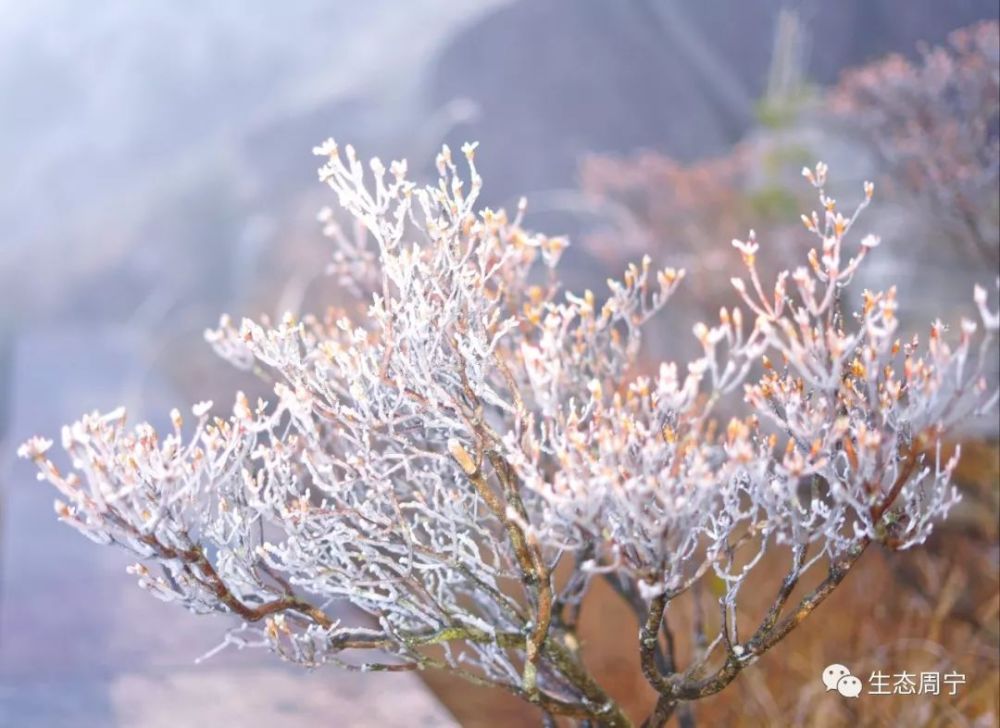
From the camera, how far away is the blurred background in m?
2.58

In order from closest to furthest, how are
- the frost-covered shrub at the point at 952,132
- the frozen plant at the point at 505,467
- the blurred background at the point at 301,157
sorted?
the frozen plant at the point at 505,467 → the frost-covered shrub at the point at 952,132 → the blurred background at the point at 301,157

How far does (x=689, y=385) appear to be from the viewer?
1103 millimetres

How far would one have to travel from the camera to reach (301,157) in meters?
2.89

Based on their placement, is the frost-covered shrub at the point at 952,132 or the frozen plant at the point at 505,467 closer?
the frozen plant at the point at 505,467

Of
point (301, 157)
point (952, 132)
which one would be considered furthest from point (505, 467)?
point (301, 157)

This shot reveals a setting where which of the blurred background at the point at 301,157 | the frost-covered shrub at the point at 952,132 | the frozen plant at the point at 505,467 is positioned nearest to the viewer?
the frozen plant at the point at 505,467

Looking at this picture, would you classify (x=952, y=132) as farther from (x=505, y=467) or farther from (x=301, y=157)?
(x=301, y=157)

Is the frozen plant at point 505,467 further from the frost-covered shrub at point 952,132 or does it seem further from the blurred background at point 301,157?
the blurred background at point 301,157

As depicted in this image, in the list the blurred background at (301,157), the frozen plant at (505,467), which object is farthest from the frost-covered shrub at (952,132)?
the frozen plant at (505,467)

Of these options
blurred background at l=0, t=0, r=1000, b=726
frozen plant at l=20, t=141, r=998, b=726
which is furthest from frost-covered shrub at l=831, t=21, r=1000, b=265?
frozen plant at l=20, t=141, r=998, b=726

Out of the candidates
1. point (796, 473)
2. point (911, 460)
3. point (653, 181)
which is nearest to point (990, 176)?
point (653, 181)

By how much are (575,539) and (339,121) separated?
6.72 feet

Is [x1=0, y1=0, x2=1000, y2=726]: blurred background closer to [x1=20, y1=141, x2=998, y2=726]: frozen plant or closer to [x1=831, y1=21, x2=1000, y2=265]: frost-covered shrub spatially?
[x1=831, y1=21, x2=1000, y2=265]: frost-covered shrub

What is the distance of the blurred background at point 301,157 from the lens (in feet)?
8.48
